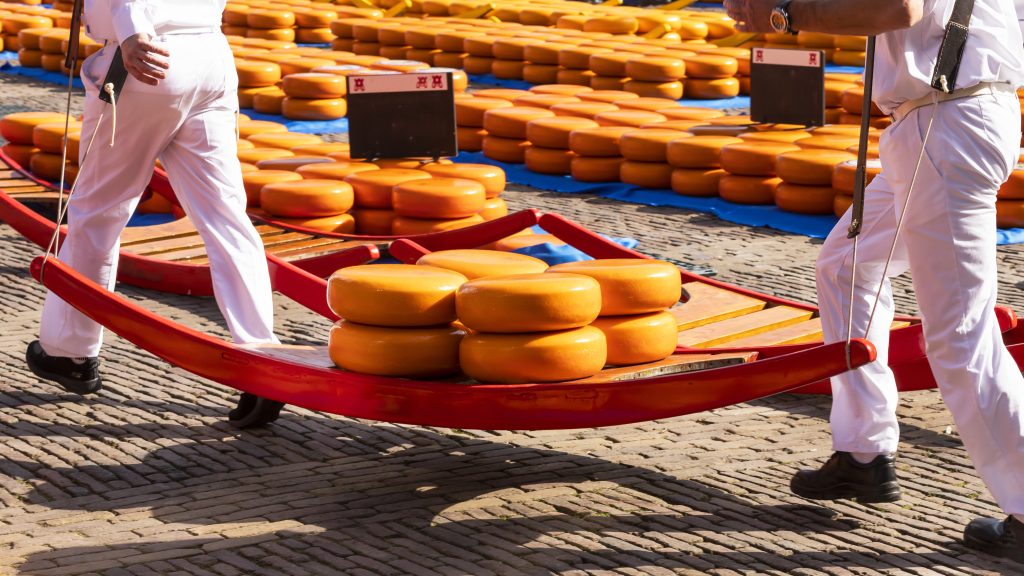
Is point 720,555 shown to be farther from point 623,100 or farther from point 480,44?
point 480,44

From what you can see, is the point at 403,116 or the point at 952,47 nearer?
the point at 952,47

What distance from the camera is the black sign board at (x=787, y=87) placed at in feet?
28.3

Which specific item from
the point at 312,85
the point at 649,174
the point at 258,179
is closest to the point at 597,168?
the point at 649,174

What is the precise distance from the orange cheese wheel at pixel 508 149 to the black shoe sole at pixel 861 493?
19.6 feet

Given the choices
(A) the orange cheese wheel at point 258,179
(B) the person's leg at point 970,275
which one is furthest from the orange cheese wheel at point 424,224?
(B) the person's leg at point 970,275

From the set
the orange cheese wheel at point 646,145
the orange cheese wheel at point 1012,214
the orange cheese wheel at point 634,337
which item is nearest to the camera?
the orange cheese wheel at point 634,337

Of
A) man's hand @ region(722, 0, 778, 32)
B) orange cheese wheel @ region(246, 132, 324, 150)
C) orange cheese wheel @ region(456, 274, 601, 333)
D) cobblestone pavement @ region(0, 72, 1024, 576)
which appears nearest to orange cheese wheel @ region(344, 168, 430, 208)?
orange cheese wheel @ region(246, 132, 324, 150)

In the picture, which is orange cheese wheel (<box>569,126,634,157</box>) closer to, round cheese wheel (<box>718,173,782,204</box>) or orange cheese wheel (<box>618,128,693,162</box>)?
orange cheese wheel (<box>618,128,693,162</box>)

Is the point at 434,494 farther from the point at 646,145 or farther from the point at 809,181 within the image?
the point at 646,145

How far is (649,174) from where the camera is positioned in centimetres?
821

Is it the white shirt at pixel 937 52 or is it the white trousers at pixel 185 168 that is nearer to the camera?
the white shirt at pixel 937 52

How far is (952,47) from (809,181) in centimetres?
456

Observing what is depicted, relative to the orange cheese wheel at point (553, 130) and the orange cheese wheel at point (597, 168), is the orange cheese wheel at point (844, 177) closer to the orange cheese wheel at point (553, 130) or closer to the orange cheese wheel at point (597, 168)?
the orange cheese wheel at point (597, 168)

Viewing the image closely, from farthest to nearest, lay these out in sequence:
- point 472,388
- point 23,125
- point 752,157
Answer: point 752,157 → point 23,125 → point 472,388
